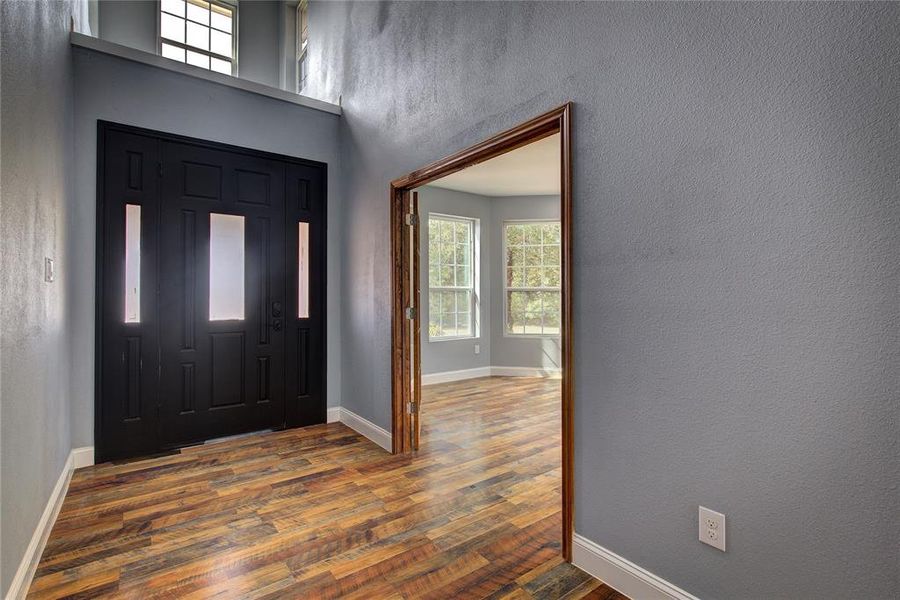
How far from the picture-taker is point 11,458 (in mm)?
1545

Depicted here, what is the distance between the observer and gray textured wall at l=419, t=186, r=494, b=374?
18.9 ft

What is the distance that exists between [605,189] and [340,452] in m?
2.57

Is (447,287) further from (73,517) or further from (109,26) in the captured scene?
(109,26)

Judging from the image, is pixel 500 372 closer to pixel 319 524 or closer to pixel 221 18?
pixel 319 524

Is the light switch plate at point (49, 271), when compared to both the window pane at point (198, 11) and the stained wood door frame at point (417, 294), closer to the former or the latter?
the stained wood door frame at point (417, 294)

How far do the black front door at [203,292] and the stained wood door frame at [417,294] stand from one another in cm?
107

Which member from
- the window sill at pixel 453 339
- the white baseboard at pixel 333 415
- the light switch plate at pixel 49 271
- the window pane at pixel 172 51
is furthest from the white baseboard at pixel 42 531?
the window pane at pixel 172 51

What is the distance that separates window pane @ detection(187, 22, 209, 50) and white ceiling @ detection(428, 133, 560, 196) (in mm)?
3249

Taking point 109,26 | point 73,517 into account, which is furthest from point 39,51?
point 109,26

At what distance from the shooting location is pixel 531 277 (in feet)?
21.0

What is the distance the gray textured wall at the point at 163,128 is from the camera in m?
2.94

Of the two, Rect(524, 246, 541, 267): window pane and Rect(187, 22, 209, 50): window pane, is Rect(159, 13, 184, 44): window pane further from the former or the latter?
Rect(524, 246, 541, 267): window pane

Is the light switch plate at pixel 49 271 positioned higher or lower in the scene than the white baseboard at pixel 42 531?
higher

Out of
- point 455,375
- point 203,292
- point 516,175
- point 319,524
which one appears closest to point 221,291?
point 203,292
